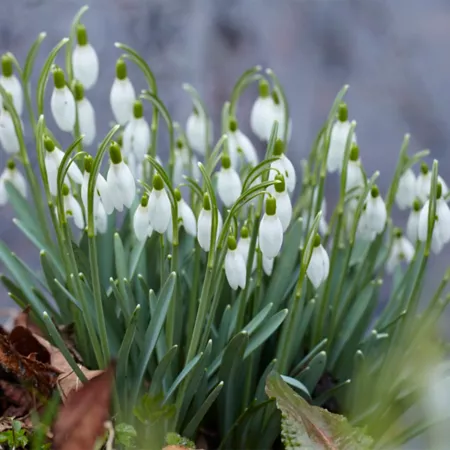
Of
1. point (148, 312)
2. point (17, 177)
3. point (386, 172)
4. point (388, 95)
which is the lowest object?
point (148, 312)

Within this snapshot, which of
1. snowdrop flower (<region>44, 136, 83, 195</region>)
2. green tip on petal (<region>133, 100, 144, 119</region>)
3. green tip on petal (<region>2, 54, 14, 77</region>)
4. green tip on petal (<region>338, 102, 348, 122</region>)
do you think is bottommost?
snowdrop flower (<region>44, 136, 83, 195</region>)

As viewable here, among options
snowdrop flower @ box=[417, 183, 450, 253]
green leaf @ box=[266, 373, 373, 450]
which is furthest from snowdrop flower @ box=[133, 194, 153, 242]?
snowdrop flower @ box=[417, 183, 450, 253]

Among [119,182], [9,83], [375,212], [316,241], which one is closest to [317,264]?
[316,241]

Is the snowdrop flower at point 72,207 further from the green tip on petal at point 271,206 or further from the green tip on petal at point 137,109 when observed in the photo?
the green tip on petal at point 271,206

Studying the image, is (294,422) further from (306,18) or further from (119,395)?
(306,18)

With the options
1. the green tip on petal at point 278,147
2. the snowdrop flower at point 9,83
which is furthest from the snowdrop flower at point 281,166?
the snowdrop flower at point 9,83

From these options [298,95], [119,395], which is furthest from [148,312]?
[298,95]

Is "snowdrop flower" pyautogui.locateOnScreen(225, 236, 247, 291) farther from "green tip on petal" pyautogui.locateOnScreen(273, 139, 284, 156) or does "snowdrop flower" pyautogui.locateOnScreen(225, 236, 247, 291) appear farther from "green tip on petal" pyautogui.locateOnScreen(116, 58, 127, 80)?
"green tip on petal" pyautogui.locateOnScreen(116, 58, 127, 80)
